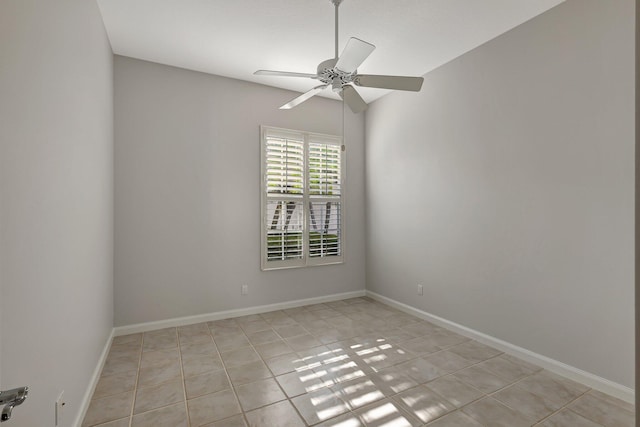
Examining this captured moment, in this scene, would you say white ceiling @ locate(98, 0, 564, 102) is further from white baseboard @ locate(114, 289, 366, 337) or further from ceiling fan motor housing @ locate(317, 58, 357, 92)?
white baseboard @ locate(114, 289, 366, 337)

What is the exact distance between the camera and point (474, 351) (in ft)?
9.52

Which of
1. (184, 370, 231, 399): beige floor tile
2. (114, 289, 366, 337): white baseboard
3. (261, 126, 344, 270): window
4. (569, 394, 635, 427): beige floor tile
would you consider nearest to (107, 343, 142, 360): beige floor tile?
(114, 289, 366, 337): white baseboard

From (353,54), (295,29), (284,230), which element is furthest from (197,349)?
(295,29)

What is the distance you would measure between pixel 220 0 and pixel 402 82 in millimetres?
1532

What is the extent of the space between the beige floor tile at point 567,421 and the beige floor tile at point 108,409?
259 cm

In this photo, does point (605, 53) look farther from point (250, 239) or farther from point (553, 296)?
point (250, 239)

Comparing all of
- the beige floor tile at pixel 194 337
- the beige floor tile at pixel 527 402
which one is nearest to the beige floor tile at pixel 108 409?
the beige floor tile at pixel 194 337

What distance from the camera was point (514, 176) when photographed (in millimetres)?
2805

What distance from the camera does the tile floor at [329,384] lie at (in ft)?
6.50

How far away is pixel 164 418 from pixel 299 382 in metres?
0.91

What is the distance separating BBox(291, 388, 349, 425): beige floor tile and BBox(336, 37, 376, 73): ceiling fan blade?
7.36 ft

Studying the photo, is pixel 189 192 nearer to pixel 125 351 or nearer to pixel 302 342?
pixel 125 351

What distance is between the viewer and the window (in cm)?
405

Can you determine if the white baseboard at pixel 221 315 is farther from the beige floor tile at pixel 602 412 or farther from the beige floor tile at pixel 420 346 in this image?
the beige floor tile at pixel 602 412
